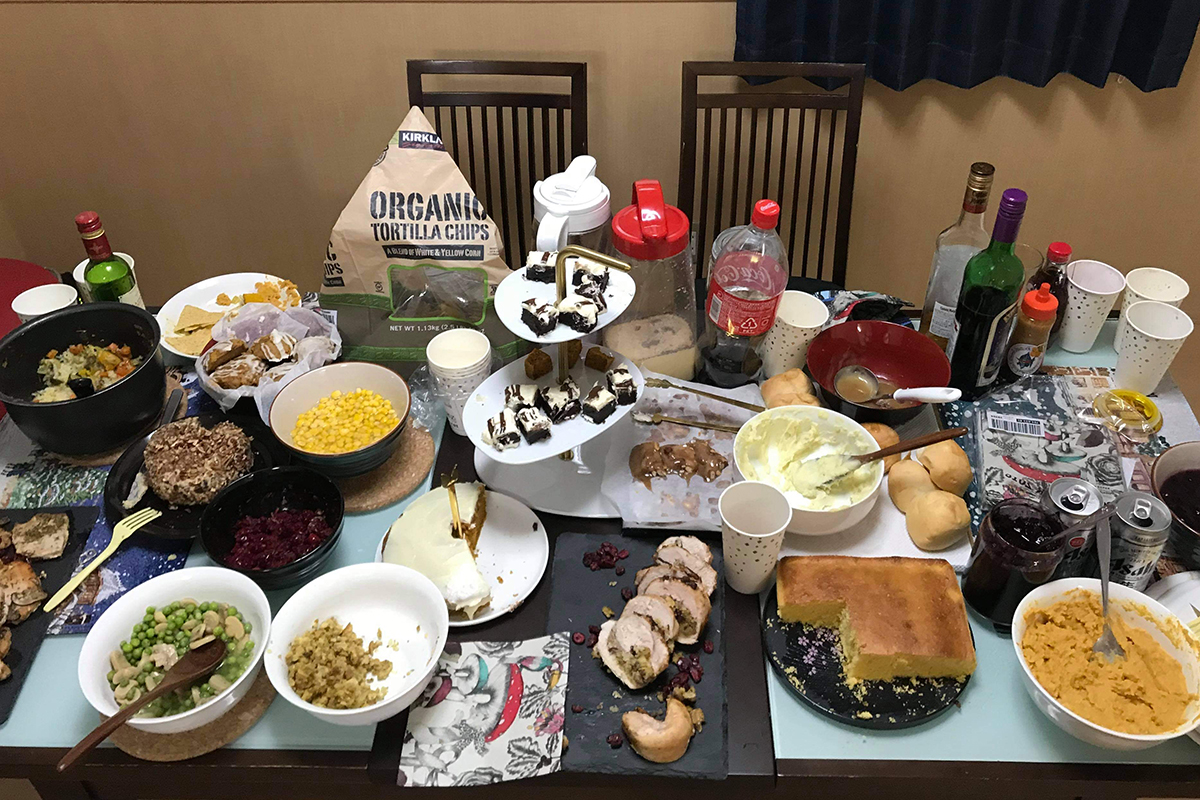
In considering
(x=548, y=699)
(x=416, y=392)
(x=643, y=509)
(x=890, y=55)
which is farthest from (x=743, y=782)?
(x=890, y=55)

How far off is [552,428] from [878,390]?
28.0 inches

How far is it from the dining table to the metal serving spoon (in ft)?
1.48

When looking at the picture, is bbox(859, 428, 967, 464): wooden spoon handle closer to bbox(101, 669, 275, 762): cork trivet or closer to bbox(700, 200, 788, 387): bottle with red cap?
bbox(700, 200, 788, 387): bottle with red cap

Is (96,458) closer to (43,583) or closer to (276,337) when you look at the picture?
(43,583)

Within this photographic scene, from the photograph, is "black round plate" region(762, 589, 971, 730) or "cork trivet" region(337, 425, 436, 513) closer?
"black round plate" region(762, 589, 971, 730)

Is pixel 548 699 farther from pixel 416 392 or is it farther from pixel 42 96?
pixel 42 96

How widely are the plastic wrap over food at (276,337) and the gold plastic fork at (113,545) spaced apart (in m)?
0.28

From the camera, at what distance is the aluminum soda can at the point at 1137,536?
1.25 meters

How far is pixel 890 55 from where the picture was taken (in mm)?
2365

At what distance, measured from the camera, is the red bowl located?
1.68 metres

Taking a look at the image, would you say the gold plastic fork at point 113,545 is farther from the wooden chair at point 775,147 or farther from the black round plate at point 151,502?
the wooden chair at point 775,147

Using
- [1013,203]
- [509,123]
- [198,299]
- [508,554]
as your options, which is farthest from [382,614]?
[509,123]

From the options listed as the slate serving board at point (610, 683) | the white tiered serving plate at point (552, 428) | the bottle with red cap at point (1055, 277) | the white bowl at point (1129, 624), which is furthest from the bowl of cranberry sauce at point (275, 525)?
the bottle with red cap at point (1055, 277)

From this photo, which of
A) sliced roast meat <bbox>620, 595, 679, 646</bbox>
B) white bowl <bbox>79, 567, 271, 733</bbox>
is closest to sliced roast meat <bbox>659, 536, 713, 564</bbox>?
sliced roast meat <bbox>620, 595, 679, 646</bbox>
